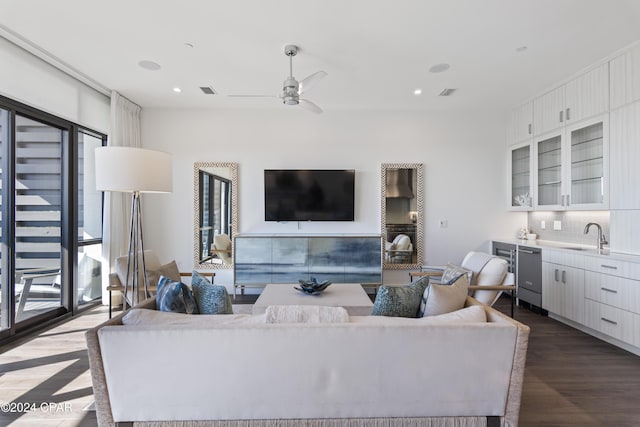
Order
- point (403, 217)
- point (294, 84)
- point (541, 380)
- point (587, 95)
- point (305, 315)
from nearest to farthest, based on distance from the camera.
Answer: point (305, 315), point (541, 380), point (294, 84), point (587, 95), point (403, 217)

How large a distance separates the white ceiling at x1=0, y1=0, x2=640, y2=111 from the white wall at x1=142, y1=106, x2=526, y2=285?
761mm

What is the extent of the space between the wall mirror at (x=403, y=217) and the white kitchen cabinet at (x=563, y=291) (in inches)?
63.1

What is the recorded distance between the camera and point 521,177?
4652 mm

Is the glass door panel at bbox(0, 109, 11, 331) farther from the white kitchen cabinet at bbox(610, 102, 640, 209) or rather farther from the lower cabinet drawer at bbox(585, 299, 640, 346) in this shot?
the white kitchen cabinet at bbox(610, 102, 640, 209)

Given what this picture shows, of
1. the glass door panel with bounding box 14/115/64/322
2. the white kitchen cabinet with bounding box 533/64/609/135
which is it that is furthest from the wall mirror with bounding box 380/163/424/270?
the glass door panel with bounding box 14/115/64/322

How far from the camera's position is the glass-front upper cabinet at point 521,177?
4.46 metres

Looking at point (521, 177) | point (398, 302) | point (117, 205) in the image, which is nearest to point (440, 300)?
point (398, 302)

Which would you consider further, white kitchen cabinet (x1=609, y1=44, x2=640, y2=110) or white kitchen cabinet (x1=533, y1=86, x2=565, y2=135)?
white kitchen cabinet (x1=533, y1=86, x2=565, y2=135)

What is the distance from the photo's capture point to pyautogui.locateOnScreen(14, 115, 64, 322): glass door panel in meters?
3.16

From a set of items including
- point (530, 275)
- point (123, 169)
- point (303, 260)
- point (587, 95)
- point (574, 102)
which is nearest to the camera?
point (123, 169)

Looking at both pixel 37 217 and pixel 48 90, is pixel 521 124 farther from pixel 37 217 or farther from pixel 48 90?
pixel 37 217

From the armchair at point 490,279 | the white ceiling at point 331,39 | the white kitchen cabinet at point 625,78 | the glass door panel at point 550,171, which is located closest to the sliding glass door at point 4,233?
the white ceiling at point 331,39

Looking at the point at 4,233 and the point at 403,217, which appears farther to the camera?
the point at 403,217

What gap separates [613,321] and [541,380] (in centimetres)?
122
